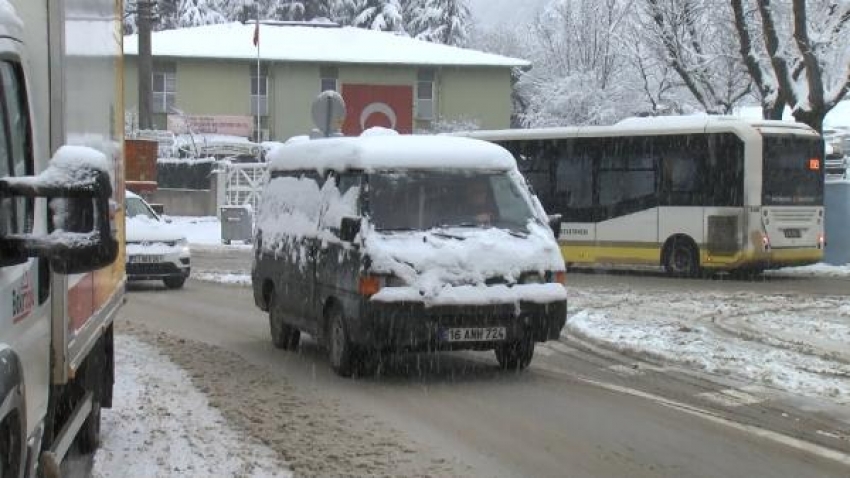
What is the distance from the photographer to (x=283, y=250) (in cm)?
1158

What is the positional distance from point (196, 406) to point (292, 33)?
4995 centimetres

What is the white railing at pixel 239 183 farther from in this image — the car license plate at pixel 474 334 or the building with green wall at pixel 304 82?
the car license plate at pixel 474 334

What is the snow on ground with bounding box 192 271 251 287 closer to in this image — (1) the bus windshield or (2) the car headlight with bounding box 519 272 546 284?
(1) the bus windshield

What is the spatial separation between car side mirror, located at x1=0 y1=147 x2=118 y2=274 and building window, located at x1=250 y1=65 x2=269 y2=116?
49999mm

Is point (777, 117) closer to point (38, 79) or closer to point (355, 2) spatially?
point (38, 79)

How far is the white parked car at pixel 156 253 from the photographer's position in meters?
18.5

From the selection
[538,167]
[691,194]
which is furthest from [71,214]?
[538,167]

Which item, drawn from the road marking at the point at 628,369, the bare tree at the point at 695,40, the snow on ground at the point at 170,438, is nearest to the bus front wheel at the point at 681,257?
the road marking at the point at 628,369

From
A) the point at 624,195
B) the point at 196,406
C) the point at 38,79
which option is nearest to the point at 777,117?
the point at 624,195

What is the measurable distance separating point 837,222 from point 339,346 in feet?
57.9

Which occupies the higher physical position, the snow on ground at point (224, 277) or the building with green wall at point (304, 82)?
the building with green wall at point (304, 82)

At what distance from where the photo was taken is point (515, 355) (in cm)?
1034

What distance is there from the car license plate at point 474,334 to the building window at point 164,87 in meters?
45.2

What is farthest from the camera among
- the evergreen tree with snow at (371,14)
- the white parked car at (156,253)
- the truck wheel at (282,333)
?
the evergreen tree with snow at (371,14)
